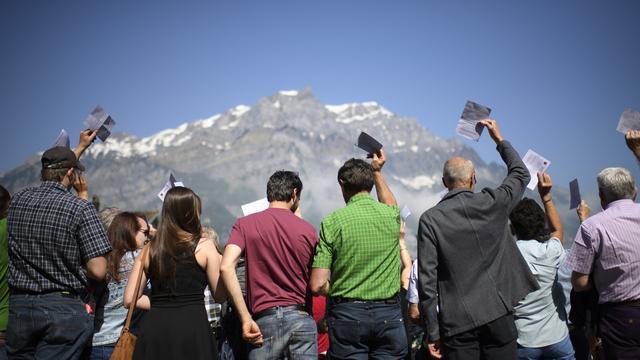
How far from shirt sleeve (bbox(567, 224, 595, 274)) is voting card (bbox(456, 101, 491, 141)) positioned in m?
1.41

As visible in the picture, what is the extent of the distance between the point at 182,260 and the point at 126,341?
0.83m

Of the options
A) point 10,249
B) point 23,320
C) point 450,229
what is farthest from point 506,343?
point 10,249

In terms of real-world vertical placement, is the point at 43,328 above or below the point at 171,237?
below

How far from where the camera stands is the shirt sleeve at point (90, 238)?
531 centimetres

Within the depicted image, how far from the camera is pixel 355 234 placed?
5.55m

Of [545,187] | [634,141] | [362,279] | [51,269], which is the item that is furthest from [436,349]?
[51,269]

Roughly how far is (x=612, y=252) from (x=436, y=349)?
1883 mm

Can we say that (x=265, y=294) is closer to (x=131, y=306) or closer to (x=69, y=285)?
(x=131, y=306)

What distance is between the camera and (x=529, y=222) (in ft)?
21.0

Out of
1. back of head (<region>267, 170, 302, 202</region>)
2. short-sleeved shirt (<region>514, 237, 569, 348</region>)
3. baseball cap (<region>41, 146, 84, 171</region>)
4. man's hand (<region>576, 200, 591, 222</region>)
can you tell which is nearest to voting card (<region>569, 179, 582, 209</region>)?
man's hand (<region>576, 200, 591, 222</region>)

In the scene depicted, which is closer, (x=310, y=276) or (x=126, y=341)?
(x=126, y=341)

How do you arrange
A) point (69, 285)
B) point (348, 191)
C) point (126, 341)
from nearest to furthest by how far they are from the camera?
point (126, 341) → point (69, 285) → point (348, 191)

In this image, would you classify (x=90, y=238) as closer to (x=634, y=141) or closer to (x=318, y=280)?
(x=318, y=280)

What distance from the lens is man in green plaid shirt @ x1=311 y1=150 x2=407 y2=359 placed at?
17.8 feet
